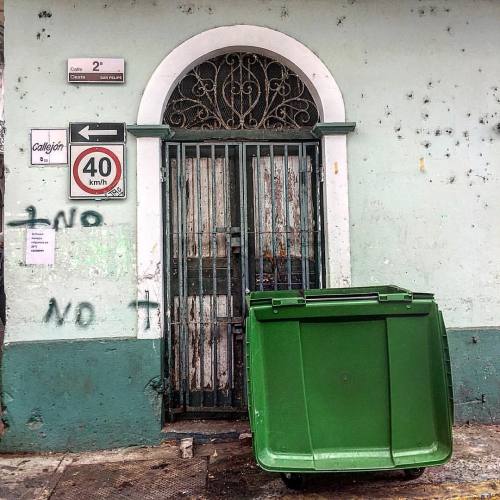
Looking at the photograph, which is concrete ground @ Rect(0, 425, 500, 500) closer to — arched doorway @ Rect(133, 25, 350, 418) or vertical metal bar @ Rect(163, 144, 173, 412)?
vertical metal bar @ Rect(163, 144, 173, 412)

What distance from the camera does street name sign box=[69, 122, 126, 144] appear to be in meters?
4.20

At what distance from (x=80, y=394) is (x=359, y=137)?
10.5 feet

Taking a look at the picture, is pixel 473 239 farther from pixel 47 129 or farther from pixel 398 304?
pixel 47 129

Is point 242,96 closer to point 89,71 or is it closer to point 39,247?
point 89,71

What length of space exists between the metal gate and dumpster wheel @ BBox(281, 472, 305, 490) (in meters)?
1.17

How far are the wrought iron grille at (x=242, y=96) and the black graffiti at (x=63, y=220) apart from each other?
110 cm

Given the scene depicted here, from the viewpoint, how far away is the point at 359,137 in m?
4.35

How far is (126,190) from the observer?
13.8ft

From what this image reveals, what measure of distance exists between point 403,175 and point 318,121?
90cm

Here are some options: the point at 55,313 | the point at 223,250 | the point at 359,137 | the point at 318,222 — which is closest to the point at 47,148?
the point at 55,313

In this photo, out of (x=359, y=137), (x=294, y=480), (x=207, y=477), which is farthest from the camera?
(x=359, y=137)

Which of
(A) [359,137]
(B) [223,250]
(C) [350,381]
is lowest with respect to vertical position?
(C) [350,381]

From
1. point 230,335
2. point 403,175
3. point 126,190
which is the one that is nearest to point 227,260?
point 230,335

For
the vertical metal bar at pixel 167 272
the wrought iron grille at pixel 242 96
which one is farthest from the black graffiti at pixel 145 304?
the wrought iron grille at pixel 242 96
